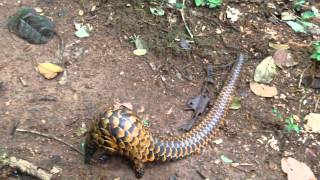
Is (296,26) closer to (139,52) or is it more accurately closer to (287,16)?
(287,16)

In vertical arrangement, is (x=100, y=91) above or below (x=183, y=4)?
below

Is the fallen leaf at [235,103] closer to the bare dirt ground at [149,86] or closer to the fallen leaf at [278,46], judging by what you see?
the bare dirt ground at [149,86]

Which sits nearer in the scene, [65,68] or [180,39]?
[65,68]

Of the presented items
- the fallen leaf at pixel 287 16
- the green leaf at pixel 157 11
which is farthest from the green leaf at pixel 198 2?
the fallen leaf at pixel 287 16

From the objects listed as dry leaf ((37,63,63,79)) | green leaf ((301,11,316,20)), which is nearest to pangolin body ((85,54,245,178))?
dry leaf ((37,63,63,79))

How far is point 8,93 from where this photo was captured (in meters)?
5.55

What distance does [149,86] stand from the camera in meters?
5.87

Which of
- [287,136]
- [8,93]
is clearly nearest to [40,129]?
[8,93]

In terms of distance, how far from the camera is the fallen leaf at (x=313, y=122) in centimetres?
564

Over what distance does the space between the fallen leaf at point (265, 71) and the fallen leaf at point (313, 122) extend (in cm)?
65

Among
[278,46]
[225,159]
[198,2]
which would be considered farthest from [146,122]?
[278,46]

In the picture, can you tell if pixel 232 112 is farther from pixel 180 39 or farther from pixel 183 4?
pixel 183 4

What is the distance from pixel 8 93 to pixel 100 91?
3.34 ft

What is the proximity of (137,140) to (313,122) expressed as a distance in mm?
2141
